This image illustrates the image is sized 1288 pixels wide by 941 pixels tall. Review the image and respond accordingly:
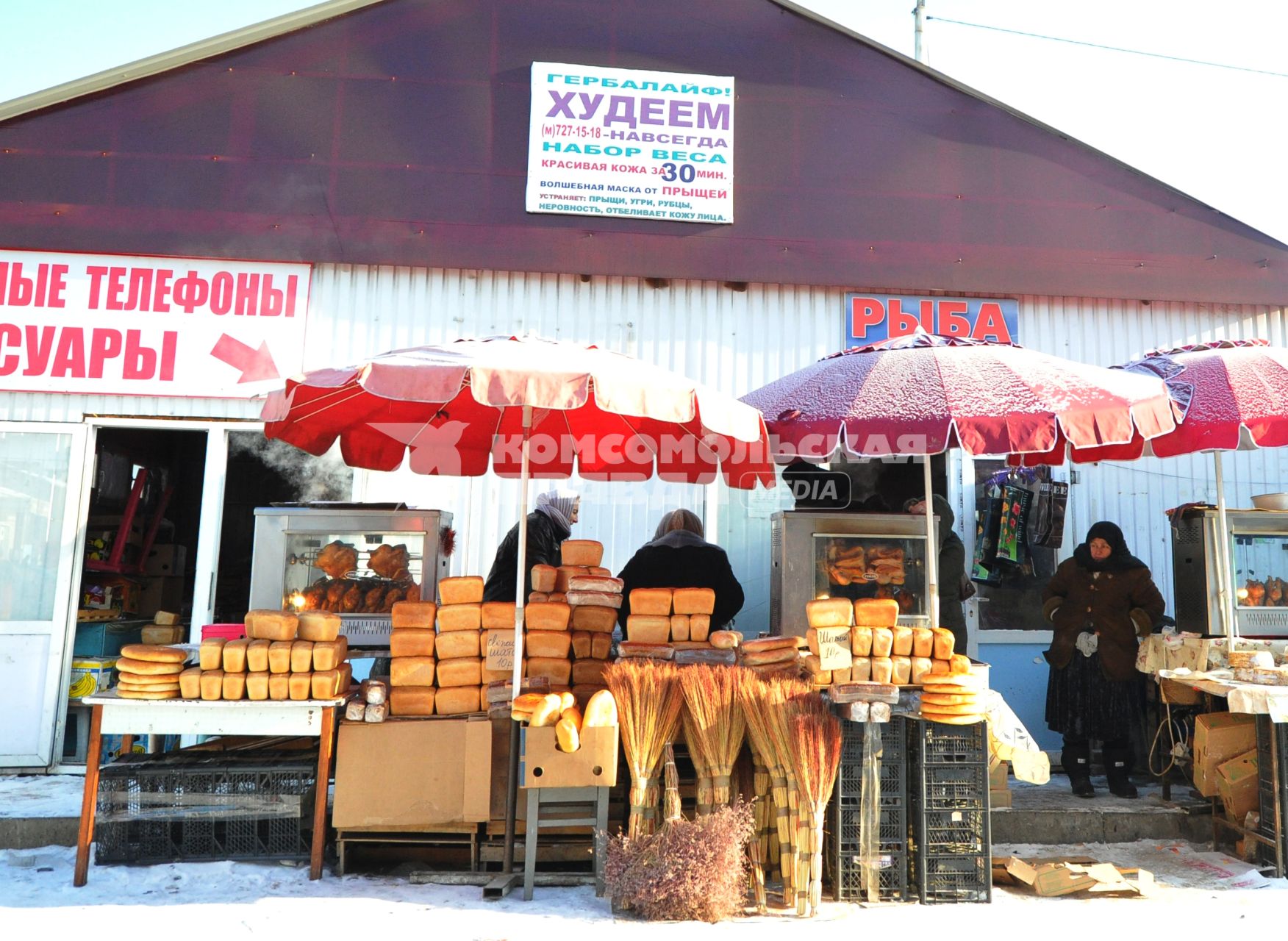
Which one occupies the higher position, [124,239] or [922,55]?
[922,55]

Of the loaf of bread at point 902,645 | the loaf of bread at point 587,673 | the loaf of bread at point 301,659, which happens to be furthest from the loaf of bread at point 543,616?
the loaf of bread at point 902,645

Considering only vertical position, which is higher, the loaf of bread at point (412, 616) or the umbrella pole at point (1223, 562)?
the umbrella pole at point (1223, 562)

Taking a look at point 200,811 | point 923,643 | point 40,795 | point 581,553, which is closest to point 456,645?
point 581,553

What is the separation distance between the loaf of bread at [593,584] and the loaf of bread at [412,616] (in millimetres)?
771

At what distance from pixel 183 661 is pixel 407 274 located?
380 centimetres

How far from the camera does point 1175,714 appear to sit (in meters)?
6.56

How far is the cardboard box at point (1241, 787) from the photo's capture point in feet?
18.4

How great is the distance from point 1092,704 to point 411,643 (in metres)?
4.55

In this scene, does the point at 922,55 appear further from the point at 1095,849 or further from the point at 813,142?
the point at 1095,849

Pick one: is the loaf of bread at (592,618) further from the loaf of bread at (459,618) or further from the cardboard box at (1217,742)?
the cardboard box at (1217,742)

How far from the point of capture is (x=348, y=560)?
6320 millimetres

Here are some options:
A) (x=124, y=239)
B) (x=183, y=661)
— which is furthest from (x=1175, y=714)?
(x=124, y=239)

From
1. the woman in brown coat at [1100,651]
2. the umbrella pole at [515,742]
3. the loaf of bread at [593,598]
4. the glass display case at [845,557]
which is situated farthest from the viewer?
the woman in brown coat at [1100,651]

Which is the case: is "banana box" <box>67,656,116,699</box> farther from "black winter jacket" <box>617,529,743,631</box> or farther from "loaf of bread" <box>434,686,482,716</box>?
"black winter jacket" <box>617,529,743,631</box>
